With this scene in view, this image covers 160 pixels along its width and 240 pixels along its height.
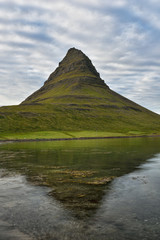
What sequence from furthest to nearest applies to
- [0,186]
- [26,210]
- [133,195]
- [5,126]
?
[5,126], [0,186], [133,195], [26,210]

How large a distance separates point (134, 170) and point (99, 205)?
19.0 m

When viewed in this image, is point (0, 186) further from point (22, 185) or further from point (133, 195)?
point (133, 195)

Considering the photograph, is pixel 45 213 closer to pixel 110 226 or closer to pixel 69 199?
pixel 69 199

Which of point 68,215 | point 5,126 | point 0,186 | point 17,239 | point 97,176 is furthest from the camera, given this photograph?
point 5,126

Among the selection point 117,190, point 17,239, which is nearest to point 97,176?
point 117,190

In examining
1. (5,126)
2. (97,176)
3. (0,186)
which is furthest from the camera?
(5,126)

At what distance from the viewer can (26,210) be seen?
1847 cm

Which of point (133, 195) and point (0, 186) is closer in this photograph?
point (133, 195)

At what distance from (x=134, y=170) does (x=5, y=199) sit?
22.1 meters

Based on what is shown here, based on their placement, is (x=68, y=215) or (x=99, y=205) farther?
(x=99, y=205)

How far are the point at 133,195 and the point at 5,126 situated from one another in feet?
554

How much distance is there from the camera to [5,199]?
70.8 ft

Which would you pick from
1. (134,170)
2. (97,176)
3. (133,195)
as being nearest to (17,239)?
(133,195)

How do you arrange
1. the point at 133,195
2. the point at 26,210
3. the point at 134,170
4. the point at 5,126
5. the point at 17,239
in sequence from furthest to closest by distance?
the point at 5,126 → the point at 134,170 → the point at 133,195 → the point at 26,210 → the point at 17,239
